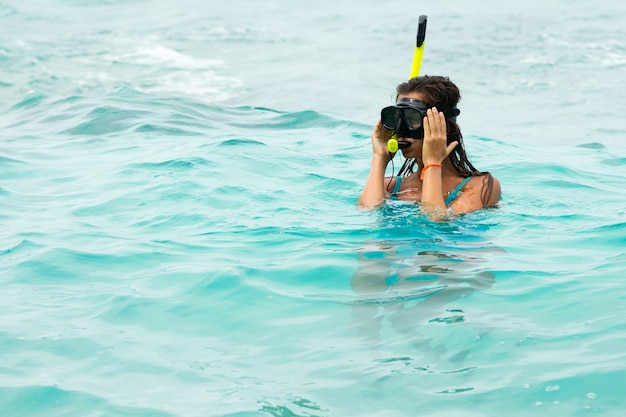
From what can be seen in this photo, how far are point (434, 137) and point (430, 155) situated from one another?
0.35ft

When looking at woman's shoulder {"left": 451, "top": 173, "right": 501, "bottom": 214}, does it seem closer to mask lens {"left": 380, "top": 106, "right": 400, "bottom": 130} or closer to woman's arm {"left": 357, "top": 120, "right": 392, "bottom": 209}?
woman's arm {"left": 357, "top": 120, "right": 392, "bottom": 209}

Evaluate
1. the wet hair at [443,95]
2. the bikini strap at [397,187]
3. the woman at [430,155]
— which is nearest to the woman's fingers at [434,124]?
the woman at [430,155]

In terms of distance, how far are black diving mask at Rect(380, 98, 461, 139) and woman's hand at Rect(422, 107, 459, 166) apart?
0.23 feet

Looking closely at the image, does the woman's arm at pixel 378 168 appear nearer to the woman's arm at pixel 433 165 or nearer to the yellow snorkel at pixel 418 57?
the yellow snorkel at pixel 418 57

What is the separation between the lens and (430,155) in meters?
4.77

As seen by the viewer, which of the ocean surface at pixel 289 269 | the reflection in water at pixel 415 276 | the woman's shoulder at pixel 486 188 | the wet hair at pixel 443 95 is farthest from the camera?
the woman's shoulder at pixel 486 188

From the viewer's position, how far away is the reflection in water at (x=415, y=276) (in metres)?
3.79

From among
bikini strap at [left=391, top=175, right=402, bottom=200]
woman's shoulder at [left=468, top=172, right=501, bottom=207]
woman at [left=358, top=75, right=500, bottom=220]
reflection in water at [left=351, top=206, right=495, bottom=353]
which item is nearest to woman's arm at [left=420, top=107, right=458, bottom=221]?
woman at [left=358, top=75, right=500, bottom=220]

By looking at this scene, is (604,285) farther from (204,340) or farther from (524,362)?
(204,340)

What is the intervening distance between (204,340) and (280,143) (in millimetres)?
4926

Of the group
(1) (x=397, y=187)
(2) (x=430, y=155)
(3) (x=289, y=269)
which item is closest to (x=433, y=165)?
(2) (x=430, y=155)

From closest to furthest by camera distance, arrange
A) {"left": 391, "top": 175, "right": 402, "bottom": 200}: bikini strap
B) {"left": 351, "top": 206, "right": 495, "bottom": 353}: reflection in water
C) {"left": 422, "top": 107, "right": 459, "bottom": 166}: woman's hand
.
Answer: {"left": 351, "top": 206, "right": 495, "bottom": 353}: reflection in water
{"left": 422, "top": 107, "right": 459, "bottom": 166}: woman's hand
{"left": 391, "top": 175, "right": 402, "bottom": 200}: bikini strap

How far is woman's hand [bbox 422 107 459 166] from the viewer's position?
4.73m

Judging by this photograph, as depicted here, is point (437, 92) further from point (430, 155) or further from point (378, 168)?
point (378, 168)
